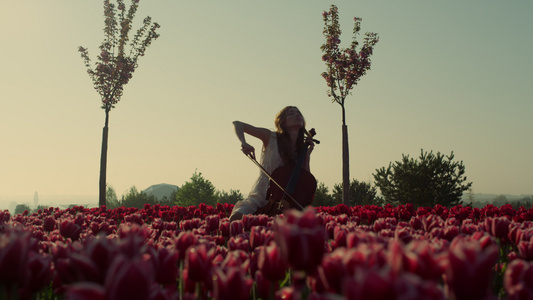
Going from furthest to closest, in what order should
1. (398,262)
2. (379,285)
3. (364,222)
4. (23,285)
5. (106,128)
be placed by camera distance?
(106,128) → (364,222) → (23,285) → (398,262) → (379,285)

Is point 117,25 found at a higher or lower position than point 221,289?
higher

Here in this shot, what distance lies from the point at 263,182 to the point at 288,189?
1246mm

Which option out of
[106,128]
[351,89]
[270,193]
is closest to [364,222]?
[270,193]

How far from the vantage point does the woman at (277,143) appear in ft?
30.3

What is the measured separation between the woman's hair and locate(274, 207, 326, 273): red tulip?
7.77 m

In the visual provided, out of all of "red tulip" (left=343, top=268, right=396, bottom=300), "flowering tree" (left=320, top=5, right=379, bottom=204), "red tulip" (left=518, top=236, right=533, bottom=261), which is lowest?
"red tulip" (left=518, top=236, right=533, bottom=261)

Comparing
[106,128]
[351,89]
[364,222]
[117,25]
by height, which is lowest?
[364,222]

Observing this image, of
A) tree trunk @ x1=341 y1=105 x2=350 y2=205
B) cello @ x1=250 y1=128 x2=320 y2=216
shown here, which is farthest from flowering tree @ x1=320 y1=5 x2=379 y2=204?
cello @ x1=250 y1=128 x2=320 y2=216

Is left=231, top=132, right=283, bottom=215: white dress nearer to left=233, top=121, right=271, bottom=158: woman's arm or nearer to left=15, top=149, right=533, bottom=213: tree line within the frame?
left=233, top=121, right=271, bottom=158: woman's arm

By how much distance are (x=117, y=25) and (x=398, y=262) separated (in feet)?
78.3

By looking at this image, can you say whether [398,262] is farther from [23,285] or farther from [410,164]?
[410,164]

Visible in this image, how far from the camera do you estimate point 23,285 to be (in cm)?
179

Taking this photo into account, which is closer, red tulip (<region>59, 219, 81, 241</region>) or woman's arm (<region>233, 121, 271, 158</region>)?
red tulip (<region>59, 219, 81, 241</region>)

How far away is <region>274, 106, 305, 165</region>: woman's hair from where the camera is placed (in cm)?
945
